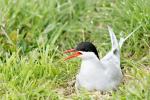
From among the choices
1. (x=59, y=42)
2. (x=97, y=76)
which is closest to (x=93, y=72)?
(x=97, y=76)

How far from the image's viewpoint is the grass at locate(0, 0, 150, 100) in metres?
5.27

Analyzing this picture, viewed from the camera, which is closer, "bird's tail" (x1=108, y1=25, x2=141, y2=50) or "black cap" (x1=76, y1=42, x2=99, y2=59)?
"black cap" (x1=76, y1=42, x2=99, y2=59)

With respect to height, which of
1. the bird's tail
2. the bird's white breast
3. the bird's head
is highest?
the bird's tail

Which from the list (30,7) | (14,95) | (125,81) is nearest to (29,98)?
(14,95)

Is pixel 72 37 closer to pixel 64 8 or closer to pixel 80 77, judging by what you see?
pixel 64 8

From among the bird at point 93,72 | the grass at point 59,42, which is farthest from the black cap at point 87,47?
the grass at point 59,42

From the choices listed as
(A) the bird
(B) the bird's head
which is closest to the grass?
(A) the bird

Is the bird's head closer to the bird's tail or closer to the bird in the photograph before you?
the bird

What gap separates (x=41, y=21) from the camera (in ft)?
22.4

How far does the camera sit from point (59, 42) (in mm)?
6668

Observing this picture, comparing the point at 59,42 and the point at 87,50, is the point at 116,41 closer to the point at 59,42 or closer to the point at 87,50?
the point at 87,50

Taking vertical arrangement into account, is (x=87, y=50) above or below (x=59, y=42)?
below

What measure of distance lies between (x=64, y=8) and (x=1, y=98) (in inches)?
84.8

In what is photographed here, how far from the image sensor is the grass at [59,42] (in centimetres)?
527
